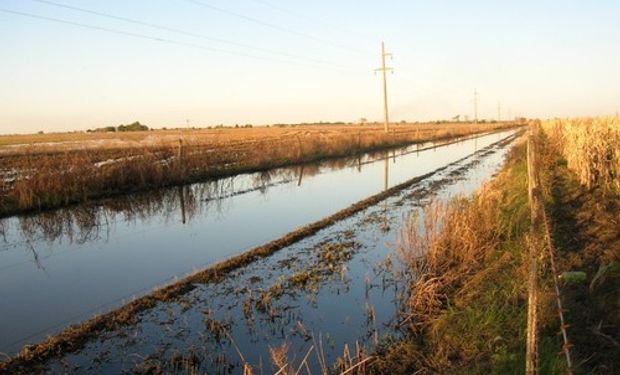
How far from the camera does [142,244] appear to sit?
1008cm

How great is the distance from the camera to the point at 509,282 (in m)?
6.46

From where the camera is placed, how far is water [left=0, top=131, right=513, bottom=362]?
6648 millimetres

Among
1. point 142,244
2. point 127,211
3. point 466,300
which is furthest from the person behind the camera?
point 127,211

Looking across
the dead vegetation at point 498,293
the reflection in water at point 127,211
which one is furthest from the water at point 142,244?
the dead vegetation at point 498,293

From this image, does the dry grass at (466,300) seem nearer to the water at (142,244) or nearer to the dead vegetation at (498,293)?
the dead vegetation at (498,293)

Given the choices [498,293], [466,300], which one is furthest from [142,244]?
[498,293]

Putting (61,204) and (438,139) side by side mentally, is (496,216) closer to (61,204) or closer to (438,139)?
(61,204)

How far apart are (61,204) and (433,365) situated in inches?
517

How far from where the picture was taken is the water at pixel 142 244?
6.65 metres

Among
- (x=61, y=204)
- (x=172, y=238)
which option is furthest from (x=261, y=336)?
(x=61, y=204)

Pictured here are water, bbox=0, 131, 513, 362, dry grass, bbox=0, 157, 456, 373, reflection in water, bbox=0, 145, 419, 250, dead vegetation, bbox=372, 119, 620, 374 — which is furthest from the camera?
reflection in water, bbox=0, 145, 419, 250

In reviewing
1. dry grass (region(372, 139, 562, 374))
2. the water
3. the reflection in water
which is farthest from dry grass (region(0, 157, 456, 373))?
the reflection in water

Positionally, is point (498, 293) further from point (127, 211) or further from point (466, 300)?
point (127, 211)

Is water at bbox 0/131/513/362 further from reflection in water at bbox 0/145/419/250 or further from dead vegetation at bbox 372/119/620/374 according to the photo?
dead vegetation at bbox 372/119/620/374
